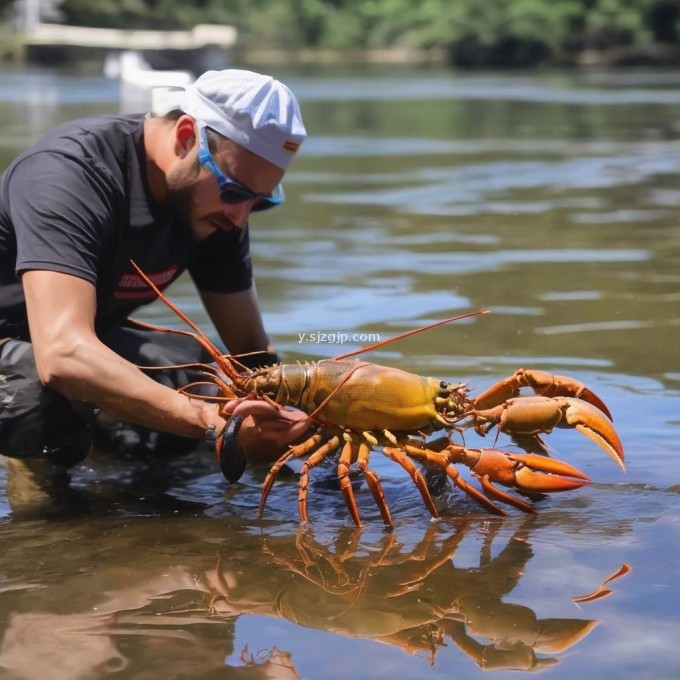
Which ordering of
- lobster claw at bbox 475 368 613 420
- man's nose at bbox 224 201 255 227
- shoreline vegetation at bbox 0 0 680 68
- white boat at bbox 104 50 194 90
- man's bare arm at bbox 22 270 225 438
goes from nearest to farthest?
man's bare arm at bbox 22 270 225 438 < man's nose at bbox 224 201 255 227 < lobster claw at bbox 475 368 613 420 < white boat at bbox 104 50 194 90 < shoreline vegetation at bbox 0 0 680 68

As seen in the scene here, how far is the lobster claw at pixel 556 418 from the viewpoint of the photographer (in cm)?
432

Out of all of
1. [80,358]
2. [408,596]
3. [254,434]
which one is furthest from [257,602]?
[80,358]

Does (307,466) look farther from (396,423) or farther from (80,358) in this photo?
(80,358)

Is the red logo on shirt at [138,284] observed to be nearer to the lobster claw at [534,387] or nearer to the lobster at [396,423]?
the lobster at [396,423]

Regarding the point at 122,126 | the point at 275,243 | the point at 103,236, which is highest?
the point at 122,126

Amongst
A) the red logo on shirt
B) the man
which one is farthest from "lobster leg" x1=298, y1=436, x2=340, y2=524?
the red logo on shirt

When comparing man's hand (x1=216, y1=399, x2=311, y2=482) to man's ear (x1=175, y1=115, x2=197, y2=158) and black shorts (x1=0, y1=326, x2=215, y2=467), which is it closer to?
black shorts (x1=0, y1=326, x2=215, y2=467)

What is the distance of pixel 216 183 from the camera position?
429 cm

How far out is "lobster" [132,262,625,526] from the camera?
4.23m

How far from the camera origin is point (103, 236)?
423 cm

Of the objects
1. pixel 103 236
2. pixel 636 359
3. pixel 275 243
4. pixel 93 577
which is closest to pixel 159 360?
pixel 103 236

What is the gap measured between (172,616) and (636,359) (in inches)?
144

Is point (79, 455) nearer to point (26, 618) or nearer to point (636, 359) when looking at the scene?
point (26, 618)

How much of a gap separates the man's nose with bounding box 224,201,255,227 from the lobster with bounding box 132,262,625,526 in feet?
1.22
